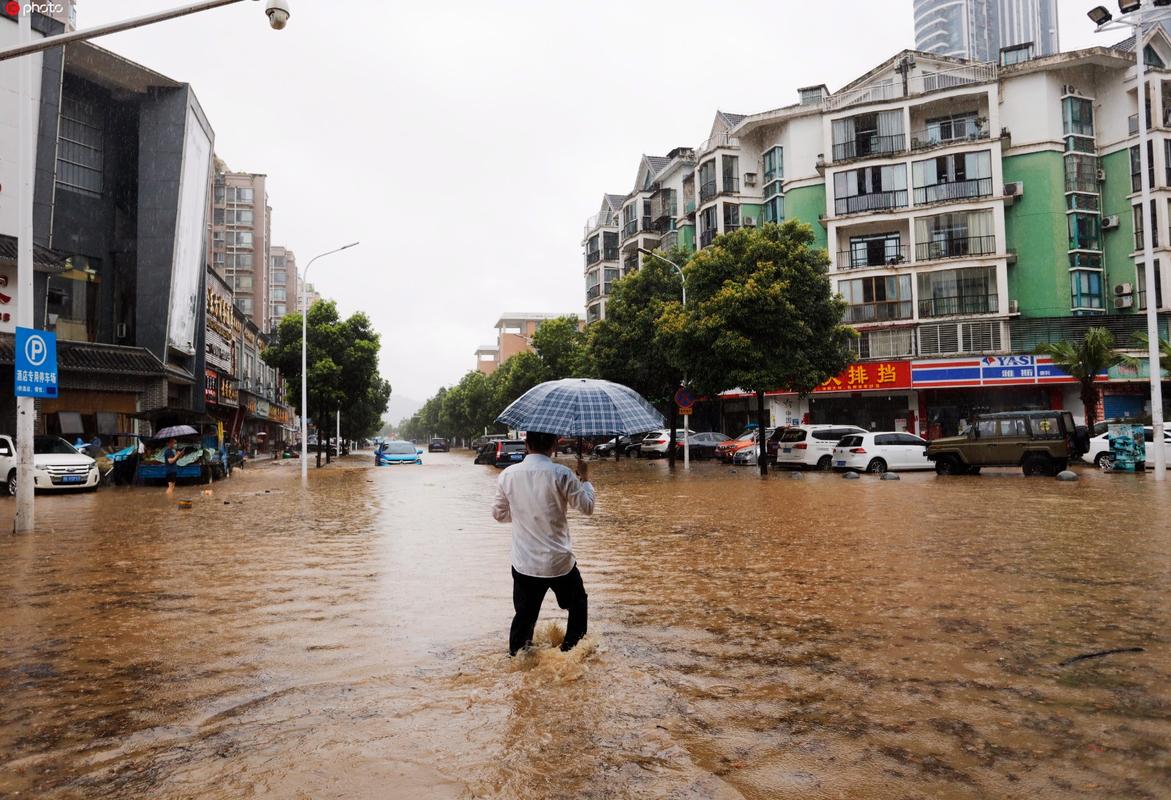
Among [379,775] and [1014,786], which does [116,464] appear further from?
[1014,786]

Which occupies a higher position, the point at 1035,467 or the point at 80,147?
the point at 80,147

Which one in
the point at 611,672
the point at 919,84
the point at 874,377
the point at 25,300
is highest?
the point at 919,84

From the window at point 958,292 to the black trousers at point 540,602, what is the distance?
38232 millimetres

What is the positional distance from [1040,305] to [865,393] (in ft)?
29.4

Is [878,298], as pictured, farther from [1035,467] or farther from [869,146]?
[1035,467]

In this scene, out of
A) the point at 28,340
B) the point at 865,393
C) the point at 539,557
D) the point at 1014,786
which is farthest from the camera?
the point at 865,393

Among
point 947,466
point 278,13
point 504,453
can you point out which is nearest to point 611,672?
point 278,13

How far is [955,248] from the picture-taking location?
129 ft

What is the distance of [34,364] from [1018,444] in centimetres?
2240

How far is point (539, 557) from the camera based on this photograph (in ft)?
16.1

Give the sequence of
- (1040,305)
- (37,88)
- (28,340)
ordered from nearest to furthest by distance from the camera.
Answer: (28,340), (37,88), (1040,305)

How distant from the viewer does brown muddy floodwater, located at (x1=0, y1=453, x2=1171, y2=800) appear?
342cm

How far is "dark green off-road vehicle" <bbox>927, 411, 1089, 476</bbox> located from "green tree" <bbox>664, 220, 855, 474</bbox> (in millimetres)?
5364

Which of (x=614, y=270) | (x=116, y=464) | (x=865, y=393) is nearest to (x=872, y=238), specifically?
(x=865, y=393)
